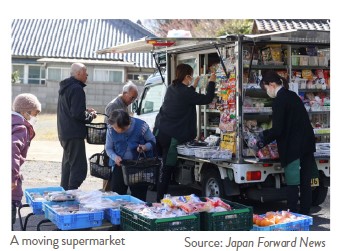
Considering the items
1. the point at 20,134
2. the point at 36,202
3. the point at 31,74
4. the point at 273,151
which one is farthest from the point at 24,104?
the point at 31,74

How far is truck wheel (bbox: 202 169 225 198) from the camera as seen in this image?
700 cm

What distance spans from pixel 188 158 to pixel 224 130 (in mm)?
691

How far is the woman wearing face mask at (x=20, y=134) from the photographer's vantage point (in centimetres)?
462

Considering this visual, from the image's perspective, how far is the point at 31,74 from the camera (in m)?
27.1

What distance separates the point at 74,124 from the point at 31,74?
2108cm

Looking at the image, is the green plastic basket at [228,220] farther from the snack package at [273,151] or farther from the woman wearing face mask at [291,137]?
the snack package at [273,151]

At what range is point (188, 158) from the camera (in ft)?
24.5

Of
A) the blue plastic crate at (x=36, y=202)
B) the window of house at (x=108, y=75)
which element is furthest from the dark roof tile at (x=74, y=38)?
the blue plastic crate at (x=36, y=202)

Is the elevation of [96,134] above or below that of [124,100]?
below

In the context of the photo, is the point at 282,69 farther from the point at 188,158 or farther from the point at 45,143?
the point at 45,143

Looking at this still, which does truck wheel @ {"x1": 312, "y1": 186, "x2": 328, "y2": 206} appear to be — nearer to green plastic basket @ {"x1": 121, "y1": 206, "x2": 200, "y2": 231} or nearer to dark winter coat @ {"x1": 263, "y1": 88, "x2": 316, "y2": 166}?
dark winter coat @ {"x1": 263, "y1": 88, "x2": 316, "y2": 166}

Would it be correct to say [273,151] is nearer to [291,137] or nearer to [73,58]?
[291,137]

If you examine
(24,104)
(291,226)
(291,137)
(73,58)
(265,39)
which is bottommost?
(291,226)
